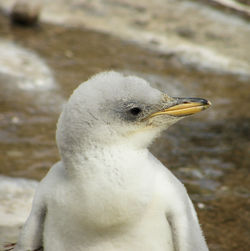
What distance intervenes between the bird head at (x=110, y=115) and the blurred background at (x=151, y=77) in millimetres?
1188

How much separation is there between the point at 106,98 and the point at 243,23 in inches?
241

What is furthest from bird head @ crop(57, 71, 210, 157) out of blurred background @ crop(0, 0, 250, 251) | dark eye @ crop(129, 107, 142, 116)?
blurred background @ crop(0, 0, 250, 251)

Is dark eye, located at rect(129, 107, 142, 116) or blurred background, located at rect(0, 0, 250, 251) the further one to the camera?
blurred background, located at rect(0, 0, 250, 251)

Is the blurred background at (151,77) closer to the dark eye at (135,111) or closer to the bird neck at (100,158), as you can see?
the bird neck at (100,158)

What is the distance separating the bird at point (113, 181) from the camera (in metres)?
2.51

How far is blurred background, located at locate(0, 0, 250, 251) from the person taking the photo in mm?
4375

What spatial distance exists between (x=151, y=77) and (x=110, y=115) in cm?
457

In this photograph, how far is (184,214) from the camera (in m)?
2.71

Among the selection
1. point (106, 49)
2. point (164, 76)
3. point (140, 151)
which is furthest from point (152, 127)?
point (106, 49)

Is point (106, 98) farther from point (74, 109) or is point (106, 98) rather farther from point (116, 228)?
point (116, 228)

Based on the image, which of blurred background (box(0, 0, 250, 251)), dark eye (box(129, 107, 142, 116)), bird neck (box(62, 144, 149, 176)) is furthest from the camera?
blurred background (box(0, 0, 250, 251))

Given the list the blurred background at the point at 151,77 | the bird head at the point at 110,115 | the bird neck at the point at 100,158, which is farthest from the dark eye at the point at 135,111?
the blurred background at the point at 151,77

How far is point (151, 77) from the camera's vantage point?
7074 mm

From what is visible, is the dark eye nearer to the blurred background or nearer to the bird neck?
the bird neck
